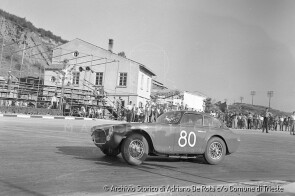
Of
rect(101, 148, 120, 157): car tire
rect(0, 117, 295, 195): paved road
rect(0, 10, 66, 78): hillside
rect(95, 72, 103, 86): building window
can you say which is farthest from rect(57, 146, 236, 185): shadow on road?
rect(0, 10, 66, 78): hillside

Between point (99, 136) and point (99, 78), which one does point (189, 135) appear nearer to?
point (99, 136)

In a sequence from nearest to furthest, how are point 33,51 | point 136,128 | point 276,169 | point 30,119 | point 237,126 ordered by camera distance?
point 136,128 → point 276,169 → point 30,119 → point 237,126 → point 33,51

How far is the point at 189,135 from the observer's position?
1049 centimetres

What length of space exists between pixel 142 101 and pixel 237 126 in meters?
15.6

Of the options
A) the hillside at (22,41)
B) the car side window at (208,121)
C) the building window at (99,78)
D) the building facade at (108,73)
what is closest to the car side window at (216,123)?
the car side window at (208,121)

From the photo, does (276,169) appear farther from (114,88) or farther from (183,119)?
(114,88)

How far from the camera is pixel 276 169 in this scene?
10641 millimetres

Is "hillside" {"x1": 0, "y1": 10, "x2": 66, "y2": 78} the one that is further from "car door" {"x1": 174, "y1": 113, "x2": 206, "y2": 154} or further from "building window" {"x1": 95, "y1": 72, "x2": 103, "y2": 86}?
"car door" {"x1": 174, "y1": 113, "x2": 206, "y2": 154}

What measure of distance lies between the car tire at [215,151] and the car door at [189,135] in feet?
1.00

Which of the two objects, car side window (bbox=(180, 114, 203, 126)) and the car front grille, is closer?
the car front grille

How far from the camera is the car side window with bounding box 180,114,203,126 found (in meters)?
10.7

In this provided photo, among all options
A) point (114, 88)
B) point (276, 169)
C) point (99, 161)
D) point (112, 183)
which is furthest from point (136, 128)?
point (114, 88)

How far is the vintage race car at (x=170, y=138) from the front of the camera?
963cm

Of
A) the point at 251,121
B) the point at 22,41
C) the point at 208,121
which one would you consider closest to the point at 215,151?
the point at 208,121
